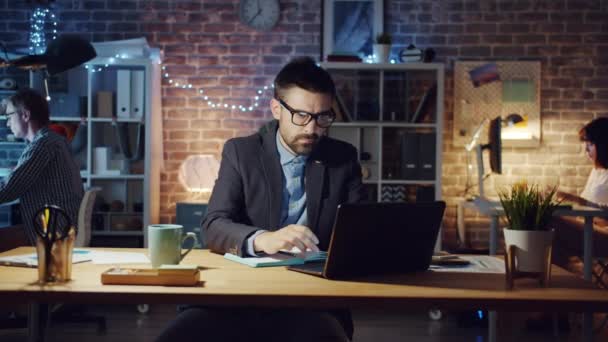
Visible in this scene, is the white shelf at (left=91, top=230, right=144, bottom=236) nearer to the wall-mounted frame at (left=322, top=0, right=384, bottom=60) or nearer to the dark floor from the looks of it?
the dark floor

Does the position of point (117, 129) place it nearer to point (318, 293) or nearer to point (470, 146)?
point (470, 146)

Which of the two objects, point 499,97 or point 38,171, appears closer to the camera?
point 38,171

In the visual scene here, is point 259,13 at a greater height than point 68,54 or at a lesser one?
greater

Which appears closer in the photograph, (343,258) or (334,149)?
(343,258)

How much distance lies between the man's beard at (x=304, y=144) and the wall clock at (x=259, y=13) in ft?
10.1

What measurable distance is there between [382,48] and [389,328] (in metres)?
1.94

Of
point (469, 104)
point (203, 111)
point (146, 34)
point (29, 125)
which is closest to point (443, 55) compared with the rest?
point (469, 104)

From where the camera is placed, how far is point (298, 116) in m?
2.09

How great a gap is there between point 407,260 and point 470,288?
220 mm

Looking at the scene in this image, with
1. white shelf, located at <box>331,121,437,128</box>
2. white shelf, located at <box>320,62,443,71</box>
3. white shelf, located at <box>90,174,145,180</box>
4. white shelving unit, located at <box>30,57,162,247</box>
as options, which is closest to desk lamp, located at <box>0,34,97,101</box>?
white shelving unit, located at <box>30,57,162,247</box>

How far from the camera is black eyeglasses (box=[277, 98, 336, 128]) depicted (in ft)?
6.82

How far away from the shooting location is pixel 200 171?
4812 mm

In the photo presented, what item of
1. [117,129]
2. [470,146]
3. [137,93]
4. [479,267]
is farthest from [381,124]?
[479,267]

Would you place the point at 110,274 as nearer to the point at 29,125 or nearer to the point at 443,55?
the point at 29,125
